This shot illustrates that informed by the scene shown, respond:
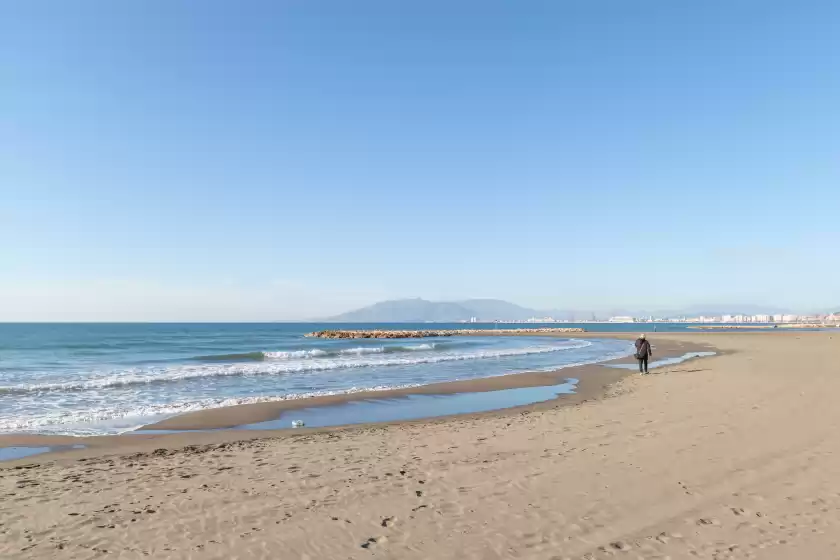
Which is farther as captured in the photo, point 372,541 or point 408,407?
point 408,407

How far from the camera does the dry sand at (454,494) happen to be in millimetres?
4852

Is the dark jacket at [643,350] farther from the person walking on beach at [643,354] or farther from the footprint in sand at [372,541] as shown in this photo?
the footprint in sand at [372,541]

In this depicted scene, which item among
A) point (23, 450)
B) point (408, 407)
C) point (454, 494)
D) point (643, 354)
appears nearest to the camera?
point (454, 494)

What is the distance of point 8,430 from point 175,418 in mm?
3391

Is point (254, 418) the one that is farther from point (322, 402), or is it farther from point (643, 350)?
point (643, 350)

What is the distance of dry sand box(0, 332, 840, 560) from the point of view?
4.85 metres

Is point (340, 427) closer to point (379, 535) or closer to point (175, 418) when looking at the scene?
point (175, 418)

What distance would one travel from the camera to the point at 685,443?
860 cm

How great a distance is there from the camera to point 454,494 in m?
6.27

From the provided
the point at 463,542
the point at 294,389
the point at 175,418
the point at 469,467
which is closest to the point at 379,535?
the point at 463,542

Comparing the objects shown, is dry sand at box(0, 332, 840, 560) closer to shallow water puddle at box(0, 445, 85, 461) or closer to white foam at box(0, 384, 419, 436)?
shallow water puddle at box(0, 445, 85, 461)

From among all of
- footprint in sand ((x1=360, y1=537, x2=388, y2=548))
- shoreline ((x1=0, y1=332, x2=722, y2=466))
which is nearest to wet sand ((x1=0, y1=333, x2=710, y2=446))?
shoreline ((x1=0, y1=332, x2=722, y2=466))

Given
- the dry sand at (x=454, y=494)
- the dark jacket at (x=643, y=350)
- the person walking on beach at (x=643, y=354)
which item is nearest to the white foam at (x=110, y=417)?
the dry sand at (x=454, y=494)

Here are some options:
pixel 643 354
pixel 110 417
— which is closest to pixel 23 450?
pixel 110 417
